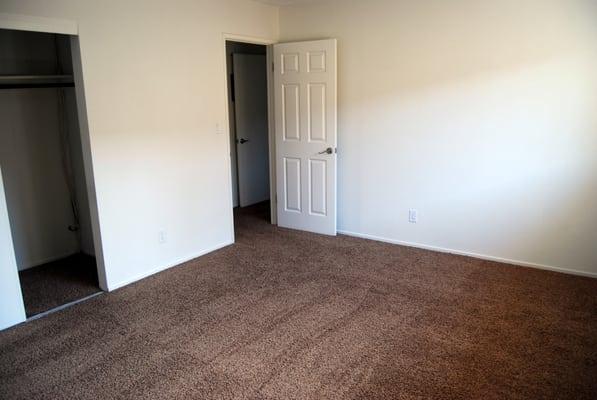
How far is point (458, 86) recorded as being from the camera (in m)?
4.08

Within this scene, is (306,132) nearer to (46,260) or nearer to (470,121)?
(470,121)

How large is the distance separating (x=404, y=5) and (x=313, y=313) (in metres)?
2.91

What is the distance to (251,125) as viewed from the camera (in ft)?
20.7

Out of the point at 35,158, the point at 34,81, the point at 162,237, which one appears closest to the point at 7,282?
the point at 162,237

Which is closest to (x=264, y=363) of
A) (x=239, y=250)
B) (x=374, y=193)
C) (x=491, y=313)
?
(x=491, y=313)

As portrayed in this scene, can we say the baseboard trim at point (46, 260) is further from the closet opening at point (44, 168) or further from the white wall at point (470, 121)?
the white wall at point (470, 121)

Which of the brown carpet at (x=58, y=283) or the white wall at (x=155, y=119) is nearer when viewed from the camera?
the white wall at (x=155, y=119)

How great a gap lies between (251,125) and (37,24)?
3.46 m

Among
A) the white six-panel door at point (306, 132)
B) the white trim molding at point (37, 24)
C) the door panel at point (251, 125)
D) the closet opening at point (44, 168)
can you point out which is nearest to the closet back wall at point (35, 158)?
the closet opening at point (44, 168)

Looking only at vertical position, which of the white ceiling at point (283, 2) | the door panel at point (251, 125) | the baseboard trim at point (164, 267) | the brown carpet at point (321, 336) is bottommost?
the brown carpet at point (321, 336)

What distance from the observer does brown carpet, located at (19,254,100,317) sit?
3547 millimetres

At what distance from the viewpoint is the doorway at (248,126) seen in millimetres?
5984

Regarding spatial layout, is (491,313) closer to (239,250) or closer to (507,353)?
(507,353)

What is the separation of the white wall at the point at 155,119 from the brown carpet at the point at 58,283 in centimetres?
33
